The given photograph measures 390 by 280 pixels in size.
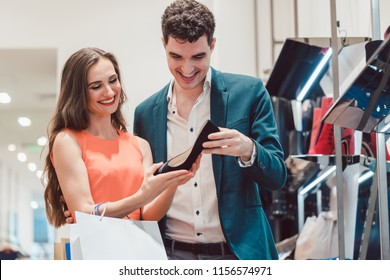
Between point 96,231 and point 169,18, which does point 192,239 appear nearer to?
point 96,231

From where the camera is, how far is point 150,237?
147 centimetres

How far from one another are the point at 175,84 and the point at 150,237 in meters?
0.40

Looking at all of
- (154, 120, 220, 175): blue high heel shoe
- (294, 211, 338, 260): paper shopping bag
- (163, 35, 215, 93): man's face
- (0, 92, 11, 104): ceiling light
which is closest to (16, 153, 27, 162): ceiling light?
(0, 92, 11, 104): ceiling light

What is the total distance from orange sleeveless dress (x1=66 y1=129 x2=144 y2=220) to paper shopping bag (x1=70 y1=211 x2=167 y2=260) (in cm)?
8

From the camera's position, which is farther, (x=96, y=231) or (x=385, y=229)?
(x=385, y=229)

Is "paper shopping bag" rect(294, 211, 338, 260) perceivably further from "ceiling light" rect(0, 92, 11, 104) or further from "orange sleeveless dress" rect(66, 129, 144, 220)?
"orange sleeveless dress" rect(66, 129, 144, 220)

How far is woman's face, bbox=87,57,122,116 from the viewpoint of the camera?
1.56m

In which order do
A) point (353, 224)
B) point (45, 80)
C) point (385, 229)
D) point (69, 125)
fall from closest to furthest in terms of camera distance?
point (69, 125)
point (385, 229)
point (45, 80)
point (353, 224)

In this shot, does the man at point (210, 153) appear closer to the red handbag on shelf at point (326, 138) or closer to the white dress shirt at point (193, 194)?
the white dress shirt at point (193, 194)

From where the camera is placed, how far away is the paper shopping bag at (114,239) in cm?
138

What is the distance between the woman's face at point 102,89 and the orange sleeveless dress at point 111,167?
65 millimetres

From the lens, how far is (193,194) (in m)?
1.59
